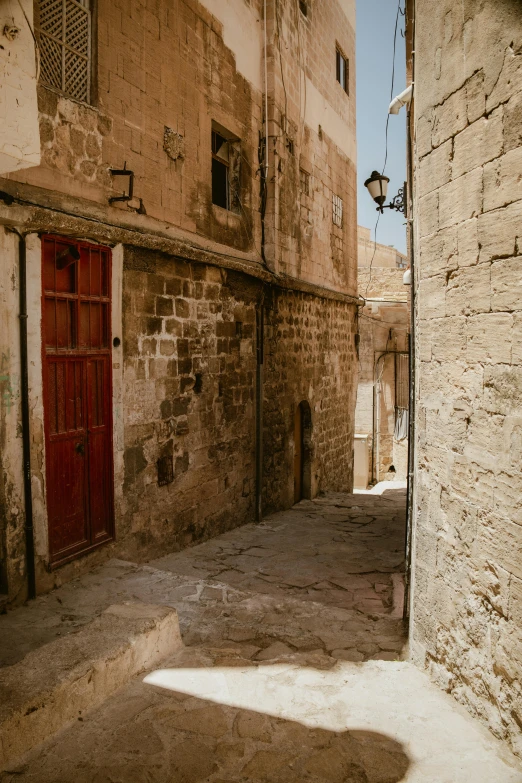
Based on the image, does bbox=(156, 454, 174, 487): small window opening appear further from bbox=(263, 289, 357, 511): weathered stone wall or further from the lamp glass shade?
the lamp glass shade

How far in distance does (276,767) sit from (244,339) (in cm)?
599

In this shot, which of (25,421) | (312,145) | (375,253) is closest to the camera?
(25,421)

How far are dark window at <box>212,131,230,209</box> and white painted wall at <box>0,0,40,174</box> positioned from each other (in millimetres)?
3363

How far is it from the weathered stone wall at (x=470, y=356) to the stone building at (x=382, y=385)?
14.9 metres

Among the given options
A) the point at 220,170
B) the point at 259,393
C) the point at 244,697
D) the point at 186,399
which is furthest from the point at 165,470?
the point at 220,170

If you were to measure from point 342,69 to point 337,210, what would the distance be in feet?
10.1

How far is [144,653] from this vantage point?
3178 millimetres

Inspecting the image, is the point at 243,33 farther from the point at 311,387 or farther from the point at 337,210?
the point at 311,387

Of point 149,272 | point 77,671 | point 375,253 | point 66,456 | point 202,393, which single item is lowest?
point 77,671

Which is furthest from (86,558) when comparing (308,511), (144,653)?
(308,511)

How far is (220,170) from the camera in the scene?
7.79 m

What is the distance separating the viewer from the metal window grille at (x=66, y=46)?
4.62m

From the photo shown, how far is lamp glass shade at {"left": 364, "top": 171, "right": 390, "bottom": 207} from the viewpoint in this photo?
29.9ft

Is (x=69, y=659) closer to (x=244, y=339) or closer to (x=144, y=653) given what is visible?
(x=144, y=653)
